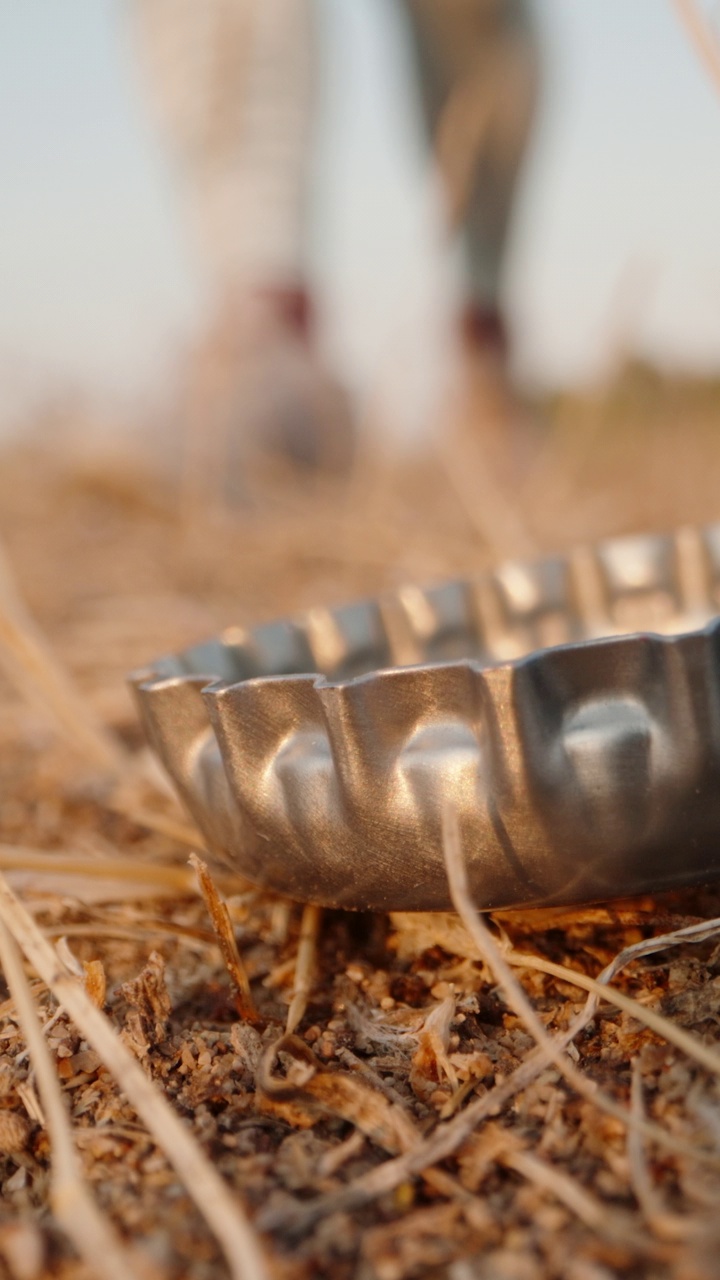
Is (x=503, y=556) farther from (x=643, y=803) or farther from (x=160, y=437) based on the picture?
(x=160, y=437)

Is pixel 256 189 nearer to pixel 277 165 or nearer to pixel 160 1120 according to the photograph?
pixel 277 165

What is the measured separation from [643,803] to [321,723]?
14 centimetres

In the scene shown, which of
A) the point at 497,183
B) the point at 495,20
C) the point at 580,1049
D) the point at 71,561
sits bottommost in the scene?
the point at 71,561

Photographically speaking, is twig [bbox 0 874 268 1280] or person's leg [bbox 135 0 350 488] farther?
person's leg [bbox 135 0 350 488]

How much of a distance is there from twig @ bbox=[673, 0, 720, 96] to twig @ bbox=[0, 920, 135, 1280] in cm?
58

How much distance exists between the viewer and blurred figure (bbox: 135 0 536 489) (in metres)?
2.50

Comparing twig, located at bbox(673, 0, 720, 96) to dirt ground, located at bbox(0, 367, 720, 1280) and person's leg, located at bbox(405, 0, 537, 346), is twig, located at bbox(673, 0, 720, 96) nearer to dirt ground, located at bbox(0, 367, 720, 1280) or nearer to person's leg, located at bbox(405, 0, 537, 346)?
dirt ground, located at bbox(0, 367, 720, 1280)

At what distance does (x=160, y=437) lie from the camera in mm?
3100

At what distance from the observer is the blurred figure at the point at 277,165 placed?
98.5 inches

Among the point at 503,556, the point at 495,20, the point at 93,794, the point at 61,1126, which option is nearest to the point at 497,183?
the point at 495,20

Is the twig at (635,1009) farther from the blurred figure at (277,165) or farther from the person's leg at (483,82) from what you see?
the person's leg at (483,82)

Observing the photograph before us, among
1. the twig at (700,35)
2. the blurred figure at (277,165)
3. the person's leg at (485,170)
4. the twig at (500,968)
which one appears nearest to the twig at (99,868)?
the twig at (500,968)

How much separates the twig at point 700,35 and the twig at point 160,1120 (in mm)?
566

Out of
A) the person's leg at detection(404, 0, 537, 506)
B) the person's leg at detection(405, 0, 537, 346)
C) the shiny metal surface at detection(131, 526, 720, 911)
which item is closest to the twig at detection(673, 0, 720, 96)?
the shiny metal surface at detection(131, 526, 720, 911)
